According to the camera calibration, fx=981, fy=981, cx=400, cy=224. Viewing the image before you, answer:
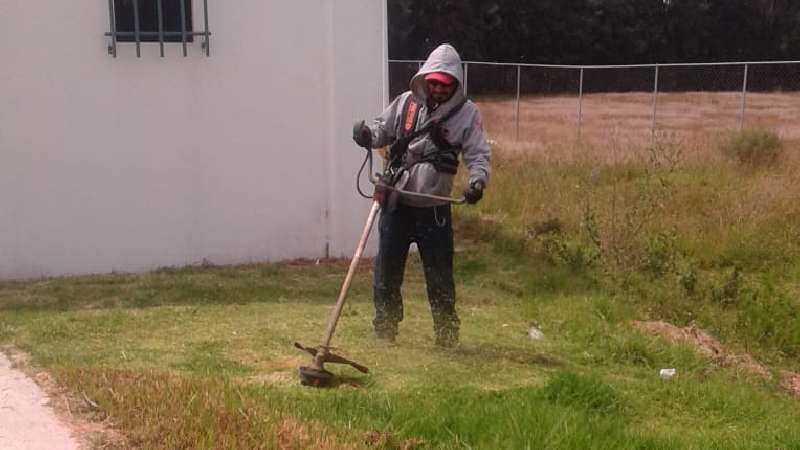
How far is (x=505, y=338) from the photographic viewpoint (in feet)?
22.7

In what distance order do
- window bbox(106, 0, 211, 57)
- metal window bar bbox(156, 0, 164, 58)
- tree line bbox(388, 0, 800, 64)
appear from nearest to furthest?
window bbox(106, 0, 211, 57) → metal window bar bbox(156, 0, 164, 58) → tree line bbox(388, 0, 800, 64)

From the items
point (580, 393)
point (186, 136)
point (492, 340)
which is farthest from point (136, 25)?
point (580, 393)

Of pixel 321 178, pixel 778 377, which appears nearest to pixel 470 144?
pixel 778 377

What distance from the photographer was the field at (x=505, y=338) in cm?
446

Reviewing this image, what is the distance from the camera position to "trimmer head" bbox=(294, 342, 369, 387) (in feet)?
Answer: 16.7

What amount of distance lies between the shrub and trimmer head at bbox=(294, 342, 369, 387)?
12153 mm

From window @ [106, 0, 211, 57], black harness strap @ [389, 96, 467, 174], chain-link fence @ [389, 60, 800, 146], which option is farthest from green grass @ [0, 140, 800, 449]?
chain-link fence @ [389, 60, 800, 146]

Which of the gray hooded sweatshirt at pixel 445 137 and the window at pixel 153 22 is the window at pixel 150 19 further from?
the gray hooded sweatshirt at pixel 445 137

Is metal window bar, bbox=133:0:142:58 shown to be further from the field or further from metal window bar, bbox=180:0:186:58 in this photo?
the field

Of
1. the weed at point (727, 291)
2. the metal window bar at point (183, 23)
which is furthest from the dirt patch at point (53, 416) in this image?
the weed at point (727, 291)

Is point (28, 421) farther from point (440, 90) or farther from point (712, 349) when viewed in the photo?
point (712, 349)

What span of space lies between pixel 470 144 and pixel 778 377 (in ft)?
9.94

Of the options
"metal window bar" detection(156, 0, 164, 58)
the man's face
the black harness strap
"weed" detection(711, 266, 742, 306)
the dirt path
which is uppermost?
"metal window bar" detection(156, 0, 164, 58)

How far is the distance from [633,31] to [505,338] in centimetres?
3948
